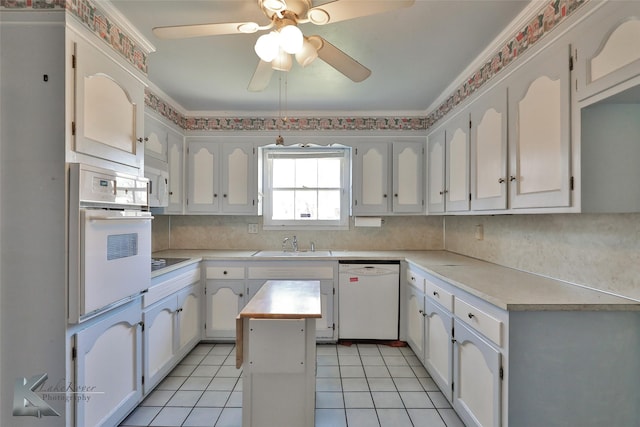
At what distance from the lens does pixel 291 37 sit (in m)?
1.19

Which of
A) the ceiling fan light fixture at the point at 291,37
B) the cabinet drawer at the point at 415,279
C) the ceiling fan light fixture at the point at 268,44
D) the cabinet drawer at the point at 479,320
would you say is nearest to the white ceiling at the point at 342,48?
the ceiling fan light fixture at the point at 291,37

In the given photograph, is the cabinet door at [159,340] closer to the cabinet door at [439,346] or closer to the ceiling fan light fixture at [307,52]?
the ceiling fan light fixture at [307,52]

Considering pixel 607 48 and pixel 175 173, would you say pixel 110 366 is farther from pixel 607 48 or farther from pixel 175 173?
pixel 607 48

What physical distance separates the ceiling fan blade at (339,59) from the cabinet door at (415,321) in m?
1.81

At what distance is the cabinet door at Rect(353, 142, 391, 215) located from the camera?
3297mm

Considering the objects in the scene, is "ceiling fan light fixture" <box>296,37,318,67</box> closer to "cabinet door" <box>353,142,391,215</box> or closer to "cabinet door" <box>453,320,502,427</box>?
"cabinet door" <box>453,320,502,427</box>

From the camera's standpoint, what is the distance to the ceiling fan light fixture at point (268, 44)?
49.8 inches

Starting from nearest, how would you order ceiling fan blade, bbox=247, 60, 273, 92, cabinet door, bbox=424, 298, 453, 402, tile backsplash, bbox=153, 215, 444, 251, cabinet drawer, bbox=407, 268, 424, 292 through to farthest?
ceiling fan blade, bbox=247, 60, 273, 92 < cabinet door, bbox=424, 298, 453, 402 < cabinet drawer, bbox=407, 268, 424, 292 < tile backsplash, bbox=153, 215, 444, 251

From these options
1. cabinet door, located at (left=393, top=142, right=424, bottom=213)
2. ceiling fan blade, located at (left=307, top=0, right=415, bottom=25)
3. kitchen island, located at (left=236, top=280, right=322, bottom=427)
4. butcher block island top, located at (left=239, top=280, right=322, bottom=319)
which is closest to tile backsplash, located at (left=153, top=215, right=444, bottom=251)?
cabinet door, located at (left=393, top=142, right=424, bottom=213)

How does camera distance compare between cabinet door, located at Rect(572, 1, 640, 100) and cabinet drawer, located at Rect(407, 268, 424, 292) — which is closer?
cabinet door, located at Rect(572, 1, 640, 100)

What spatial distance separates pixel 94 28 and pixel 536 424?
293 centimetres

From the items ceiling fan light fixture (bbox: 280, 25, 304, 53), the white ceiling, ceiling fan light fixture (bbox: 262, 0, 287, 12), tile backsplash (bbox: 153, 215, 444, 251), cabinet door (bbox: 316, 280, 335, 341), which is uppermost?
the white ceiling

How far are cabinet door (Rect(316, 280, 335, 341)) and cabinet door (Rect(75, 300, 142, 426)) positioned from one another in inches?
61.8

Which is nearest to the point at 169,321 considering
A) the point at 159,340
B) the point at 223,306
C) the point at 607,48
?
the point at 159,340
